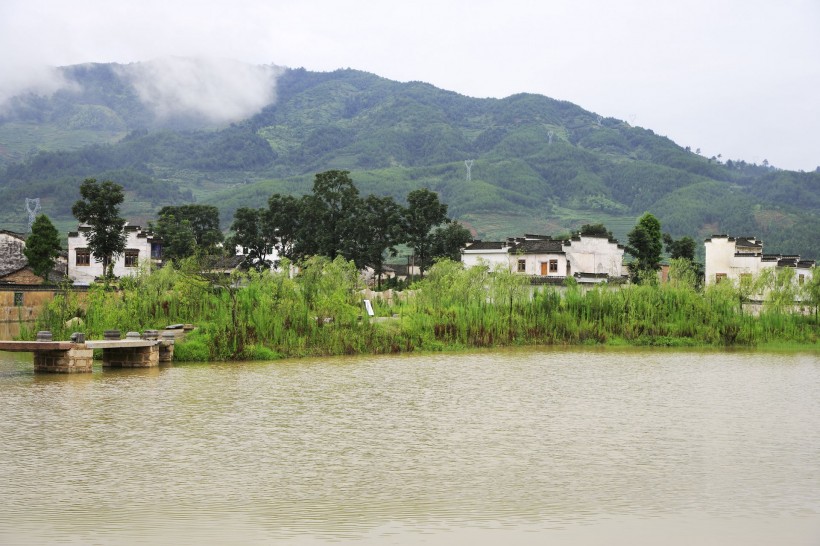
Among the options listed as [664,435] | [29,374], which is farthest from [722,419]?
[29,374]

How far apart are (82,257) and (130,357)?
4043 centimetres

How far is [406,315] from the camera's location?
3566 cm

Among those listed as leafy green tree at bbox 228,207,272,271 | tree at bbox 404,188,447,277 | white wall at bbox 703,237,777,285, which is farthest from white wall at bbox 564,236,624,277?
leafy green tree at bbox 228,207,272,271

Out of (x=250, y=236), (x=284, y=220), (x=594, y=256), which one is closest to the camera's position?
(x=594, y=256)

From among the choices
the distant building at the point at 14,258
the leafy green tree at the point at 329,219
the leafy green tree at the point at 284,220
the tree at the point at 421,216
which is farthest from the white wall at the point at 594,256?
the distant building at the point at 14,258

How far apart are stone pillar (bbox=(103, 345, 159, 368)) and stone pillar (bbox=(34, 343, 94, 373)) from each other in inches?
59.8

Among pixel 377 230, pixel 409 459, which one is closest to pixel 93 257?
pixel 377 230

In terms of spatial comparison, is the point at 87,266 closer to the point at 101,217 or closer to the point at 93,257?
the point at 93,257

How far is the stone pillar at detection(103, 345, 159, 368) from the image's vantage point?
27703 mm

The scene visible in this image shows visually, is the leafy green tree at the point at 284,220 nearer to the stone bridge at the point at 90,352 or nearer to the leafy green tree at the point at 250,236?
the leafy green tree at the point at 250,236

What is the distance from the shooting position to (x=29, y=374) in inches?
1035

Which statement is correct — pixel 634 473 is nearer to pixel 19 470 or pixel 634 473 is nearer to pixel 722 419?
pixel 722 419

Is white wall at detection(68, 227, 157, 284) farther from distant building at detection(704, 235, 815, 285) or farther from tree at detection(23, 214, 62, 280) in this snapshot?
distant building at detection(704, 235, 815, 285)

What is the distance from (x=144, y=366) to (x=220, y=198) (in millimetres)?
136791
